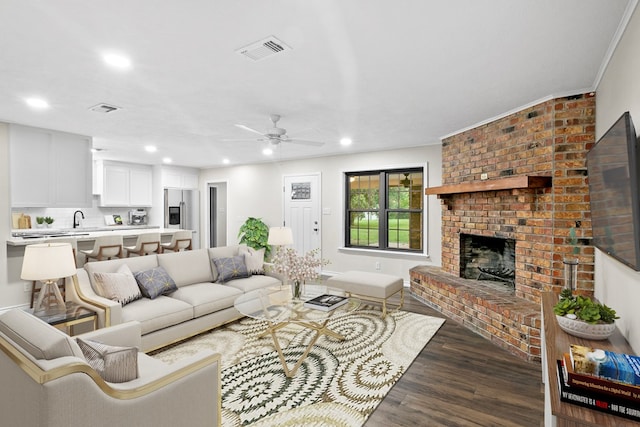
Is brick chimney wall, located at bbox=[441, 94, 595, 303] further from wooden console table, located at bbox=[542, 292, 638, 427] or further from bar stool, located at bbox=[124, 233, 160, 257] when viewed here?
bar stool, located at bbox=[124, 233, 160, 257]

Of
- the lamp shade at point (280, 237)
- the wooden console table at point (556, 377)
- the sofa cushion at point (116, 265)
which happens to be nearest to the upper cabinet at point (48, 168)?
the sofa cushion at point (116, 265)

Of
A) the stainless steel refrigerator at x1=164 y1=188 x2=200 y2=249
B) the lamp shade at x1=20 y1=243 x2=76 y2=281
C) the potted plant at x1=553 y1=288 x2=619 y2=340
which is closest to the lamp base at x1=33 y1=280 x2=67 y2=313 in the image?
the lamp shade at x1=20 y1=243 x2=76 y2=281

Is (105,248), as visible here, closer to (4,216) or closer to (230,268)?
(4,216)

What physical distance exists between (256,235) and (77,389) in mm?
6048

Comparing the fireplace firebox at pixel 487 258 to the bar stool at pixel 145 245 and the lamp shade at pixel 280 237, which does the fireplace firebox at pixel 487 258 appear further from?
the bar stool at pixel 145 245

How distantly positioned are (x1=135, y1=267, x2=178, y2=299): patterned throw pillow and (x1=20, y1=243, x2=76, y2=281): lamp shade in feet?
2.70

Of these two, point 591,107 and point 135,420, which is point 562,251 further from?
point 135,420

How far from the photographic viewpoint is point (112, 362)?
157cm

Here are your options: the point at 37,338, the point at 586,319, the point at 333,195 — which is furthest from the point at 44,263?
the point at 333,195

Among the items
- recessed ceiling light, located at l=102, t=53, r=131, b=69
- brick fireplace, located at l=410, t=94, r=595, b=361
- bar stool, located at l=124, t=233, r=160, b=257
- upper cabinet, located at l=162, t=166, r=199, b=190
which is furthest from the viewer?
upper cabinet, located at l=162, t=166, r=199, b=190

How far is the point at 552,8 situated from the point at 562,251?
2.25 metres

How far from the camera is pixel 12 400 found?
1438mm

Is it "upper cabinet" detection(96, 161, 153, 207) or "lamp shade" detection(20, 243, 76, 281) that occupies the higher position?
"upper cabinet" detection(96, 161, 153, 207)

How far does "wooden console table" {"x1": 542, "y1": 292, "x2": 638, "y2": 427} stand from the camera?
1.25 m
